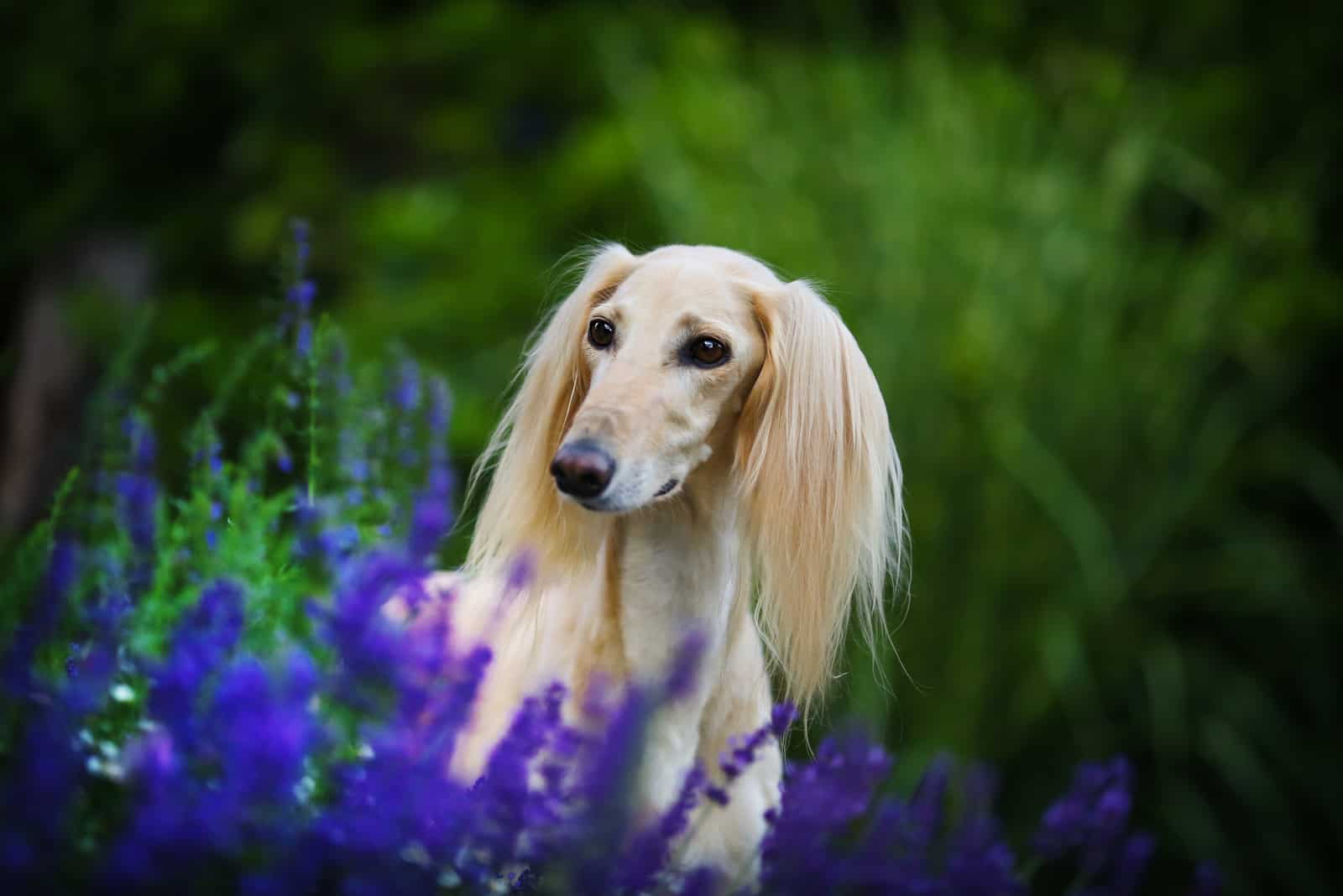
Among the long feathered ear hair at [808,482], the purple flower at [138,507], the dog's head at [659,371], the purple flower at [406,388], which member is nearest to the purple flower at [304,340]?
the purple flower at [406,388]

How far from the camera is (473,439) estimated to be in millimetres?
4430

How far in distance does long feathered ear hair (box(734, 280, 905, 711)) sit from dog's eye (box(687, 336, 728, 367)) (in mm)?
90

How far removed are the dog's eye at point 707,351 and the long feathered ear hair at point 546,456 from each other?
22 cm

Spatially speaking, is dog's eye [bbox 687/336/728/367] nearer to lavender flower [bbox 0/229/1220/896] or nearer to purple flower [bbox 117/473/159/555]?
lavender flower [bbox 0/229/1220/896]

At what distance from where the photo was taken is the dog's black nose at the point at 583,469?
160 cm

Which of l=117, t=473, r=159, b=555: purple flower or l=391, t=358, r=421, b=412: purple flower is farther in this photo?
l=391, t=358, r=421, b=412: purple flower

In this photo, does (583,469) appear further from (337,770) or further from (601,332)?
(337,770)

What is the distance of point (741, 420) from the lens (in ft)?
6.31

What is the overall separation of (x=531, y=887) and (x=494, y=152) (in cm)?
480

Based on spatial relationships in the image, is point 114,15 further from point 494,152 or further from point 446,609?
point 446,609

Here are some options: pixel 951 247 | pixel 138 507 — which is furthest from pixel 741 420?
pixel 951 247

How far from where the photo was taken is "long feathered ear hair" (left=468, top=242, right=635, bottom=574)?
6.39ft

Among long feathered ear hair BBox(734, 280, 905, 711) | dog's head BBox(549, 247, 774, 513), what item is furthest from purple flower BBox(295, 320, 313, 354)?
long feathered ear hair BBox(734, 280, 905, 711)

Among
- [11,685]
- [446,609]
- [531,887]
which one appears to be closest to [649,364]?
[446,609]
